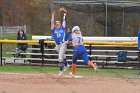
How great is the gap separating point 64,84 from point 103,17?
45.0 feet

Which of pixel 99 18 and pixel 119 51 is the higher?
pixel 99 18

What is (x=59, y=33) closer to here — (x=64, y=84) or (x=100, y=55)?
(x=64, y=84)

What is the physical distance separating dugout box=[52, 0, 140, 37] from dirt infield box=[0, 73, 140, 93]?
9796 mm

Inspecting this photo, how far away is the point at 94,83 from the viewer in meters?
14.5

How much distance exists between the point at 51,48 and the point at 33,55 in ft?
2.94

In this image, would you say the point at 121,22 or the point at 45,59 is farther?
the point at 121,22

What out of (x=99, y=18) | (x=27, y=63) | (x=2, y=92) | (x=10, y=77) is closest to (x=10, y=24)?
(x=99, y=18)

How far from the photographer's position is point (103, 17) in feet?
90.3

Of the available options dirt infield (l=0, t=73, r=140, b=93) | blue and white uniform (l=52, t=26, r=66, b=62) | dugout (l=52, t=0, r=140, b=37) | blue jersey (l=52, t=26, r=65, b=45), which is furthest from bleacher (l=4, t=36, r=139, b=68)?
dirt infield (l=0, t=73, r=140, b=93)

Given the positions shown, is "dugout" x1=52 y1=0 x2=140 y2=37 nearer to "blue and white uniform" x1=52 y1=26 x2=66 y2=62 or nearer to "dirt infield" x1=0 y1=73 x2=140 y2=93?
"blue and white uniform" x1=52 y1=26 x2=66 y2=62

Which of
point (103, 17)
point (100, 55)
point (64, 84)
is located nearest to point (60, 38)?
point (64, 84)

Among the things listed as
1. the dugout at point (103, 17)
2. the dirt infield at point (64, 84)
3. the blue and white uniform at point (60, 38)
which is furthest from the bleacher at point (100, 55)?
the dirt infield at point (64, 84)

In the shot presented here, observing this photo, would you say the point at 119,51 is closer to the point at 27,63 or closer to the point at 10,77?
the point at 27,63

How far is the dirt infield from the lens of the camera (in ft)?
42.4
